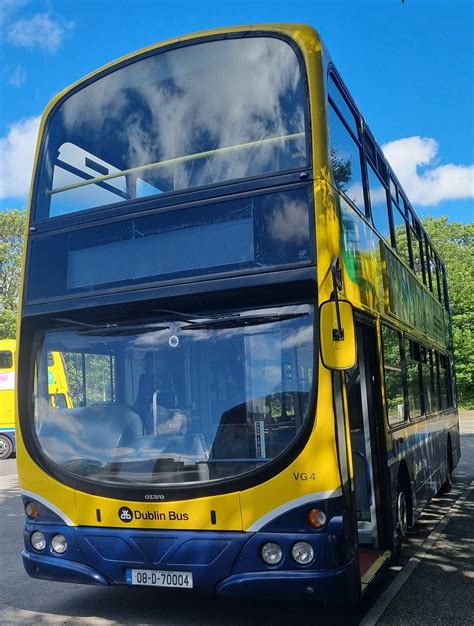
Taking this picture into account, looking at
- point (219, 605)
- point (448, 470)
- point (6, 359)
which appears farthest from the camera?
point (6, 359)

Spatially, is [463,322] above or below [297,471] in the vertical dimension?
above

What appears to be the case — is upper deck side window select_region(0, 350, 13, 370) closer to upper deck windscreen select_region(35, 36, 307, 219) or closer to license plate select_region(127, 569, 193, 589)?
upper deck windscreen select_region(35, 36, 307, 219)

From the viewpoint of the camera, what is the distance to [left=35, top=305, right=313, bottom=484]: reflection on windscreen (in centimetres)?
468

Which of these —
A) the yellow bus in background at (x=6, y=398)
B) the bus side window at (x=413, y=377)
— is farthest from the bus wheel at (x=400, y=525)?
the yellow bus in background at (x=6, y=398)

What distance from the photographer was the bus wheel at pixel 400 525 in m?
6.24

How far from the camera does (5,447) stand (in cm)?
2233

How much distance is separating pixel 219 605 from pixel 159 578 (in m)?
1.17

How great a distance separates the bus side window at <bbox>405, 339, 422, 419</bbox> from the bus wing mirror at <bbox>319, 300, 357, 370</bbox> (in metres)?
3.17

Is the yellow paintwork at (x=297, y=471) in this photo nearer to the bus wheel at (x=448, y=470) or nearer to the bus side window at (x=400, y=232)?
the bus side window at (x=400, y=232)

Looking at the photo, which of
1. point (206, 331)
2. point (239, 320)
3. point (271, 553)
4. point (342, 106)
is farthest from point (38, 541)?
point (342, 106)

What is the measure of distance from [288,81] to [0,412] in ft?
64.0

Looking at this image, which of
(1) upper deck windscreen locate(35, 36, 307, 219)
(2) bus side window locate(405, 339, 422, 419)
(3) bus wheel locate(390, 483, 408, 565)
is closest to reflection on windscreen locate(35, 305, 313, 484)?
(1) upper deck windscreen locate(35, 36, 307, 219)

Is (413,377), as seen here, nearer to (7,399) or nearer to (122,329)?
(122,329)

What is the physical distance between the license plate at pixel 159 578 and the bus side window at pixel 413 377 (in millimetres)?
3770
